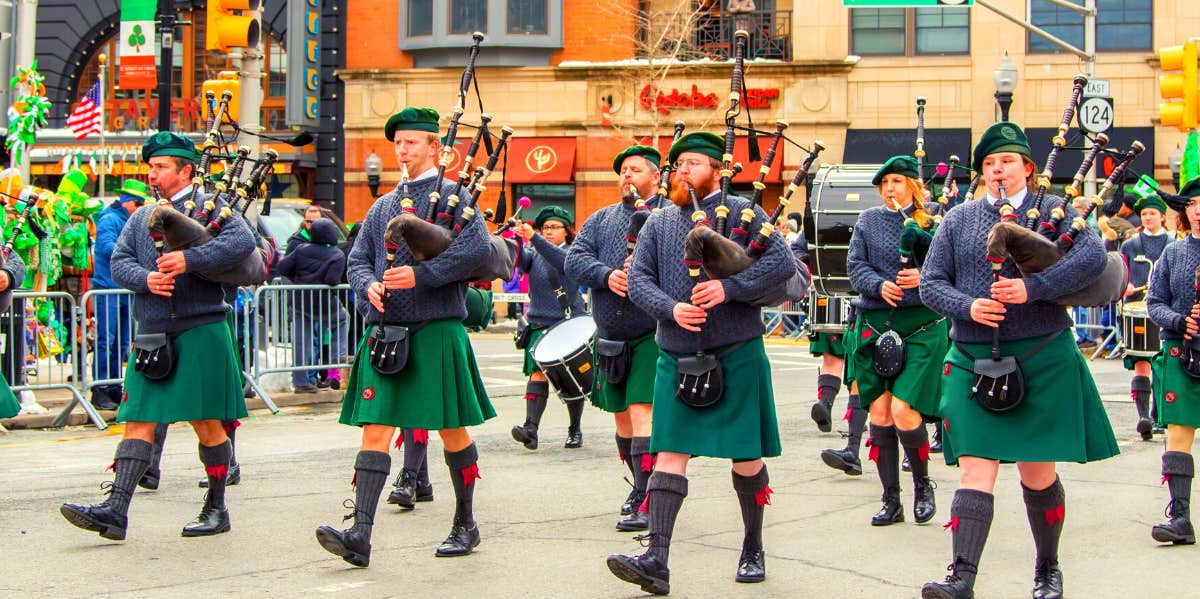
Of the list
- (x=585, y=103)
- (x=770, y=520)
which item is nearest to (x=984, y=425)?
(x=770, y=520)

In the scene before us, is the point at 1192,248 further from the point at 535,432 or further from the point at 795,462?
the point at 535,432

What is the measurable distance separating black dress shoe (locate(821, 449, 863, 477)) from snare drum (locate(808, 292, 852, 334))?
1770mm

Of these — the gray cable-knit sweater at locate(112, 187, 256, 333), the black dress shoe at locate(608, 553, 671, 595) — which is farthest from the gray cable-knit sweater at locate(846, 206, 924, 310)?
the gray cable-knit sweater at locate(112, 187, 256, 333)

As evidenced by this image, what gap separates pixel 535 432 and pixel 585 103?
893 inches

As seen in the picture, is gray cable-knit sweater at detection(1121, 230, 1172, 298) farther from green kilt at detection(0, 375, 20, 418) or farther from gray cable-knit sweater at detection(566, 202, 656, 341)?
green kilt at detection(0, 375, 20, 418)

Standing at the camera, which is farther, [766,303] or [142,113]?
[142,113]

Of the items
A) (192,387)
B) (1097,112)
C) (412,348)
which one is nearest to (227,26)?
(192,387)

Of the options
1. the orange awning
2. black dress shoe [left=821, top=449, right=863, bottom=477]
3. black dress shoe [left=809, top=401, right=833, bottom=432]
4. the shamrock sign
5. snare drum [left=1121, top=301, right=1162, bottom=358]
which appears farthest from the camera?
the orange awning

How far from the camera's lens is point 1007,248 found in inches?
242

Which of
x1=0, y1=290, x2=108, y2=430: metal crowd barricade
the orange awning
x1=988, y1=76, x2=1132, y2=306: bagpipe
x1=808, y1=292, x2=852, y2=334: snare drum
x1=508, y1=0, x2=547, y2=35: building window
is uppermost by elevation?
x1=508, y1=0, x2=547, y2=35: building window

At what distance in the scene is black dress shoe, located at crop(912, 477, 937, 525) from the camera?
8.46 meters

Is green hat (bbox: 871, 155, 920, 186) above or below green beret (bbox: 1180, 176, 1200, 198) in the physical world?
above

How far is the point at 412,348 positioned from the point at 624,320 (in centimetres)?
171

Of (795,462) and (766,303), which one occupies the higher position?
(766,303)
